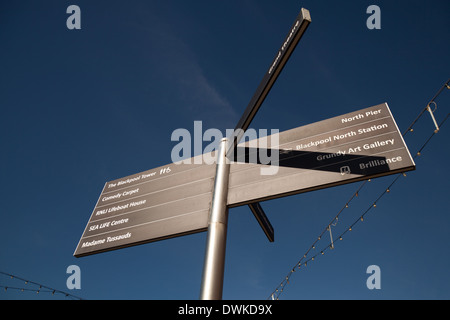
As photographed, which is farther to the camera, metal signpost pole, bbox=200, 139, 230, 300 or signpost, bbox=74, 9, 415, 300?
signpost, bbox=74, 9, 415, 300

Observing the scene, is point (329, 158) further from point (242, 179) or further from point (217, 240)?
point (217, 240)

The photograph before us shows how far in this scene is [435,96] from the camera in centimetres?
354

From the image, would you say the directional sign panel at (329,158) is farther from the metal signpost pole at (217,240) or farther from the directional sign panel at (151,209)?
the directional sign panel at (151,209)

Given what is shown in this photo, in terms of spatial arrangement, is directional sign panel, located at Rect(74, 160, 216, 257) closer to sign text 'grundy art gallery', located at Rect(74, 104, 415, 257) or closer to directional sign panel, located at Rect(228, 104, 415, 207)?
sign text 'grundy art gallery', located at Rect(74, 104, 415, 257)

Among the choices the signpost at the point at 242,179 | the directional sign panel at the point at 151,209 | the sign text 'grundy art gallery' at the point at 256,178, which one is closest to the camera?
the signpost at the point at 242,179

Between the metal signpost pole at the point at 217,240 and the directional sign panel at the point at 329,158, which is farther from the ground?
the directional sign panel at the point at 329,158

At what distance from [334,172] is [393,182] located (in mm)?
2850

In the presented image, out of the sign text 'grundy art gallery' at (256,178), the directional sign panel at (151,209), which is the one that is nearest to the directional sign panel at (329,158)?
the sign text 'grundy art gallery' at (256,178)

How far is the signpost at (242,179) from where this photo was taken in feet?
7.77

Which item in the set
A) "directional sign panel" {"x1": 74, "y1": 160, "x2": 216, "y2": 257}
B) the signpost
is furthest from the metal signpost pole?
"directional sign panel" {"x1": 74, "y1": 160, "x2": 216, "y2": 257}

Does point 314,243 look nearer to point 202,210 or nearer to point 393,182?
point 393,182

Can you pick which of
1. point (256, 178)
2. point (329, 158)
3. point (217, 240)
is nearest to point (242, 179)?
point (256, 178)

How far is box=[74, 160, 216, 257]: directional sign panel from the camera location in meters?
2.87

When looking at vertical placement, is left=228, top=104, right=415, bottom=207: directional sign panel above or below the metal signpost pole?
above
